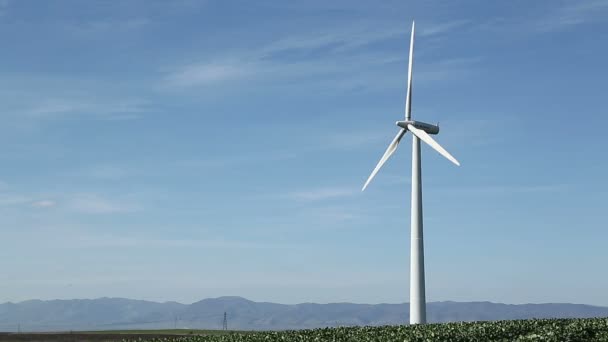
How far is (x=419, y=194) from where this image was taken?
6925 cm

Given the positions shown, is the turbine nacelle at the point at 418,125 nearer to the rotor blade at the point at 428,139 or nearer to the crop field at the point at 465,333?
the rotor blade at the point at 428,139

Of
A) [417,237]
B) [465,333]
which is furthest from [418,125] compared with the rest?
[465,333]

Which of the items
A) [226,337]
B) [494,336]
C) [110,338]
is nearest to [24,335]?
[110,338]

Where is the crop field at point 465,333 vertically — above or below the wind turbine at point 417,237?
below

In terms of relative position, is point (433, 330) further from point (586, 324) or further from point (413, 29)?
point (413, 29)

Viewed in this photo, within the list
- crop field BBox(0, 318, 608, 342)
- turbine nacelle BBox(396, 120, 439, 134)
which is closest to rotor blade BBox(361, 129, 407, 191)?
turbine nacelle BBox(396, 120, 439, 134)

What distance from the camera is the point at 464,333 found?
4719 cm

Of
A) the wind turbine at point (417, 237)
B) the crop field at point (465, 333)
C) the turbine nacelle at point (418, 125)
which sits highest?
the turbine nacelle at point (418, 125)

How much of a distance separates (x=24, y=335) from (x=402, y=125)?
1777 inches

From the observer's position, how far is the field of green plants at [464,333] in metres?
45.8

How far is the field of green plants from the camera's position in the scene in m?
45.8

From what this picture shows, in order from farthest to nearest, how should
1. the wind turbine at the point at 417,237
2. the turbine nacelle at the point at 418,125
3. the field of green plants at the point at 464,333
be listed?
1. the turbine nacelle at the point at 418,125
2. the wind turbine at the point at 417,237
3. the field of green plants at the point at 464,333

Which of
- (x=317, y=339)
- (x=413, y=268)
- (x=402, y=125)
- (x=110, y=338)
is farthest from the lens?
(x=110, y=338)

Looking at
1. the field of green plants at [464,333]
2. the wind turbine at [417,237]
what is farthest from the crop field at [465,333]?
the wind turbine at [417,237]
